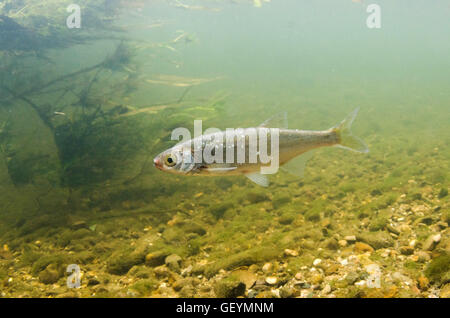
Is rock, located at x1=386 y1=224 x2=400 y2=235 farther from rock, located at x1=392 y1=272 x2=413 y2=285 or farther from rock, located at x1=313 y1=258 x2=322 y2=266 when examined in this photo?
rock, located at x1=313 y1=258 x2=322 y2=266

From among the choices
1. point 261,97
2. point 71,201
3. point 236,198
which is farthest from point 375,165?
point 261,97

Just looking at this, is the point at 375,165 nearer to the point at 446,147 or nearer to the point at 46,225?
the point at 446,147

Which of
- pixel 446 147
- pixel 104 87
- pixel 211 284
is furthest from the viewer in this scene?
pixel 104 87

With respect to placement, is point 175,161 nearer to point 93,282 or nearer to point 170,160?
point 170,160

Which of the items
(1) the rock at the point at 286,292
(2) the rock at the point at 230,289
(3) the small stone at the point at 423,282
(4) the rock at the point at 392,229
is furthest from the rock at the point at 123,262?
(4) the rock at the point at 392,229

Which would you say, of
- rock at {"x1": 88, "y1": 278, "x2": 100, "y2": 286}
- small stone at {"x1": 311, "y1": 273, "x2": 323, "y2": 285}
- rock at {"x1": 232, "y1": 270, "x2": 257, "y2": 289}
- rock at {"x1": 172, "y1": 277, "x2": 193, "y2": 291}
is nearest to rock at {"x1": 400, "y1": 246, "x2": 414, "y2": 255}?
small stone at {"x1": 311, "y1": 273, "x2": 323, "y2": 285}
